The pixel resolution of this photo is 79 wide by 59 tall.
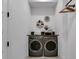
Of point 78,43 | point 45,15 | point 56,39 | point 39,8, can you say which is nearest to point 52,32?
point 56,39

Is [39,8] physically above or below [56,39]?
above

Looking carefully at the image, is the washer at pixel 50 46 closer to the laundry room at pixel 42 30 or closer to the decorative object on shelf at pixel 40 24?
the laundry room at pixel 42 30

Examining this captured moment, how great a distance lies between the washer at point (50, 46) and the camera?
5.63m

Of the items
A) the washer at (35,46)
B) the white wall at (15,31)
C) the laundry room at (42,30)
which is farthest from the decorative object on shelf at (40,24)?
the white wall at (15,31)

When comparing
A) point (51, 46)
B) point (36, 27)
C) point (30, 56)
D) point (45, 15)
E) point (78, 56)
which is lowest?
point (30, 56)

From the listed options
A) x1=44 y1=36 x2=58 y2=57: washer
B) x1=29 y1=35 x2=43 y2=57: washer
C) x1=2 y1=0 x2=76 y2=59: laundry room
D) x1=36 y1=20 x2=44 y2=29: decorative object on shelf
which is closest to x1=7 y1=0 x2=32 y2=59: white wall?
x1=2 y1=0 x2=76 y2=59: laundry room

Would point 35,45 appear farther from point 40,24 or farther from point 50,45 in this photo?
point 40,24

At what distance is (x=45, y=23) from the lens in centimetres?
648

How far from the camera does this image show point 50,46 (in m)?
5.71

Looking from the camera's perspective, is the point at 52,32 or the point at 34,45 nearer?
the point at 34,45

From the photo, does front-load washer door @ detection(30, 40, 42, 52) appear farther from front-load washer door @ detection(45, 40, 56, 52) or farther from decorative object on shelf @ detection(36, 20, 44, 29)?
decorative object on shelf @ detection(36, 20, 44, 29)

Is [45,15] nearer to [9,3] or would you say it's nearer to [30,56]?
[30,56]

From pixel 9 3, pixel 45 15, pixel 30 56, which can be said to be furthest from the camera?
pixel 45 15

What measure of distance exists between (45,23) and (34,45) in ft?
4.53
